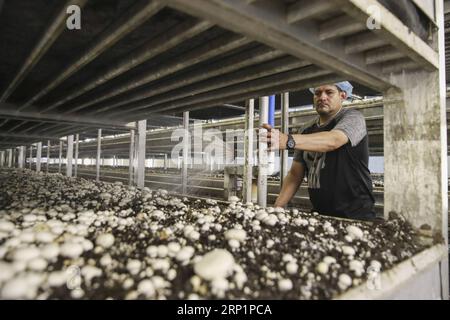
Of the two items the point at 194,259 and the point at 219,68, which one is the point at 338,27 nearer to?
the point at 219,68

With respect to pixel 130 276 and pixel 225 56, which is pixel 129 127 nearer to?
pixel 225 56

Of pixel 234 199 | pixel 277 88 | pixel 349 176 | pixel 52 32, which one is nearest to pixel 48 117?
pixel 52 32

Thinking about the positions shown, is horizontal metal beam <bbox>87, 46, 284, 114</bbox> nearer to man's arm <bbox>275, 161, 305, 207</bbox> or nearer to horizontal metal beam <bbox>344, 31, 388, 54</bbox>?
horizontal metal beam <bbox>344, 31, 388, 54</bbox>

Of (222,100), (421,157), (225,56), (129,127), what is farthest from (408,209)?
(129,127)

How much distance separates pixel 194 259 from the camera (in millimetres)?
1281

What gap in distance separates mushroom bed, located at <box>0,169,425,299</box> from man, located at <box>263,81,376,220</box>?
2.71ft

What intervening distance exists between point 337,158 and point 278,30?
6.20ft

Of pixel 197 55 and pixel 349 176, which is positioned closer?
pixel 197 55

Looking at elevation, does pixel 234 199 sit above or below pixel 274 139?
below

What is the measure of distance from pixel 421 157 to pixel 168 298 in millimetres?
1974

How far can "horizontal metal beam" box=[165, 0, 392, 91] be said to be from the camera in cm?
120

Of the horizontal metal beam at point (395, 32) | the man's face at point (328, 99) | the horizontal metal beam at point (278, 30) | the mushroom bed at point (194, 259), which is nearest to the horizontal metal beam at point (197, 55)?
the horizontal metal beam at point (278, 30)

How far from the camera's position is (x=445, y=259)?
1777 mm

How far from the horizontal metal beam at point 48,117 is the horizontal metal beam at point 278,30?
4726 millimetres
